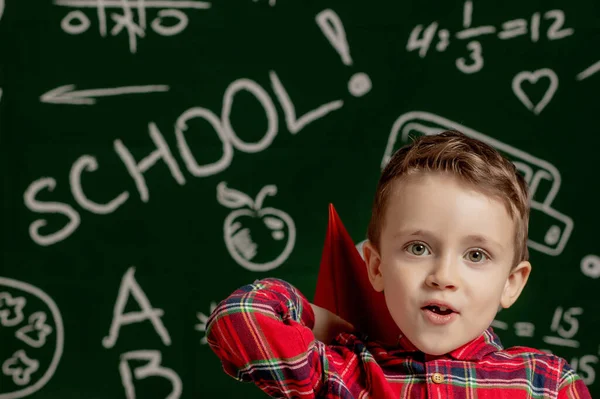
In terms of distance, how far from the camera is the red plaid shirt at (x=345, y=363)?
0.80 metres

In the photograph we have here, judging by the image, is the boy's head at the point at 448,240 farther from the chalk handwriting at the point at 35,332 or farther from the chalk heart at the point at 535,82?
the chalk handwriting at the point at 35,332

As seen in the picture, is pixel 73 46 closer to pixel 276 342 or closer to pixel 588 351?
pixel 276 342

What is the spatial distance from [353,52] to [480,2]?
0.24 meters

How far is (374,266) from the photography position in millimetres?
910

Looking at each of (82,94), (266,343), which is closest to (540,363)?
(266,343)

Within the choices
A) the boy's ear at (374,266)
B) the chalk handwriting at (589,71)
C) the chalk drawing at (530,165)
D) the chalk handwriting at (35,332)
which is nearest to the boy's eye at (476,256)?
the boy's ear at (374,266)

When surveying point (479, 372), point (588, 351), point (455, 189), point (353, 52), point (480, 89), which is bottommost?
point (588, 351)

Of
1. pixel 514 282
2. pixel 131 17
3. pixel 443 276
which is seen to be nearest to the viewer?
pixel 443 276

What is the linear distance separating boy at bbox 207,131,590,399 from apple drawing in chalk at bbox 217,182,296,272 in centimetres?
47

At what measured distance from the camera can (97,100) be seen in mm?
1349

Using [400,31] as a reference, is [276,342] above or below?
below

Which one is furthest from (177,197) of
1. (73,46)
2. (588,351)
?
(588,351)

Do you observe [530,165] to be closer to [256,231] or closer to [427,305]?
[256,231]

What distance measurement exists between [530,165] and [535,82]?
15 centimetres
